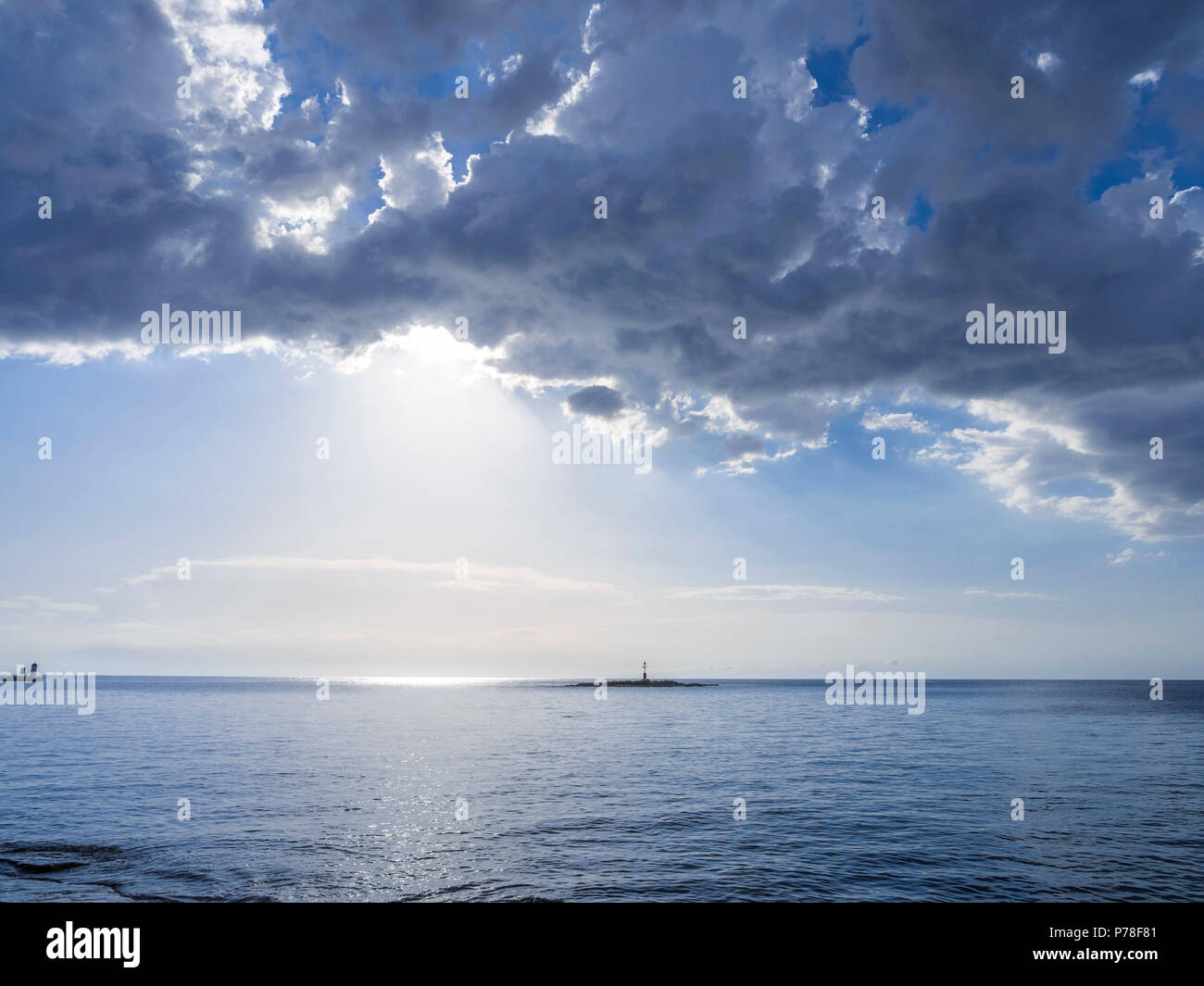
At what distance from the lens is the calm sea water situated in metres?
23.6

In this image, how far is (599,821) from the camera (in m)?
32.8

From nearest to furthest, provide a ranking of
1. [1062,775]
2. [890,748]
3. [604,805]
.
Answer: [604,805] < [1062,775] < [890,748]

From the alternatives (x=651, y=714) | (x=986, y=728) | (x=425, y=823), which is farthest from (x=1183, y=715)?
(x=425, y=823)

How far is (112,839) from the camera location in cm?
2953

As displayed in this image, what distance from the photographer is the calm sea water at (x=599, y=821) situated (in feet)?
77.5

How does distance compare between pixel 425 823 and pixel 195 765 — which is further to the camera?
pixel 195 765
